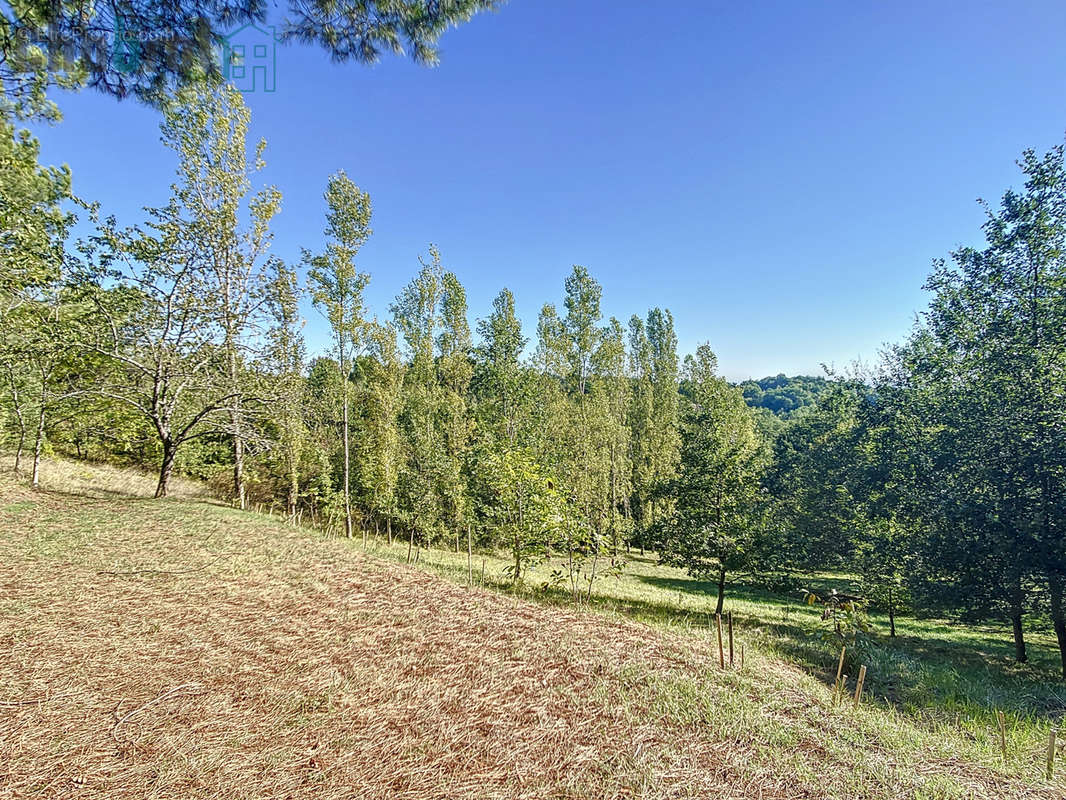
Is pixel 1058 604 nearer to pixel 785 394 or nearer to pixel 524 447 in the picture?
pixel 524 447

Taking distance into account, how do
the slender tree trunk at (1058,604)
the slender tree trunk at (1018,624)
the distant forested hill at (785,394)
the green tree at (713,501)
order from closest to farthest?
the slender tree trunk at (1058,604) → the slender tree trunk at (1018,624) → the green tree at (713,501) → the distant forested hill at (785,394)

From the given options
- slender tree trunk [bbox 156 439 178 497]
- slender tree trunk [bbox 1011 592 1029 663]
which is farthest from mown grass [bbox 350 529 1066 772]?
slender tree trunk [bbox 156 439 178 497]

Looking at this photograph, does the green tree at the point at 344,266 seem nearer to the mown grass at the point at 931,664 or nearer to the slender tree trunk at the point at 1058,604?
the mown grass at the point at 931,664

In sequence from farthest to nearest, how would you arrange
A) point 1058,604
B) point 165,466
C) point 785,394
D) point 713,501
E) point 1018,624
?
point 785,394 < point 713,501 < point 165,466 < point 1018,624 < point 1058,604

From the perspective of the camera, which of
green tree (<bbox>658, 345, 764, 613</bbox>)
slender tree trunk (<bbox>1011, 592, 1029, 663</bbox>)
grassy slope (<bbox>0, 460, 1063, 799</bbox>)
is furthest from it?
green tree (<bbox>658, 345, 764, 613</bbox>)

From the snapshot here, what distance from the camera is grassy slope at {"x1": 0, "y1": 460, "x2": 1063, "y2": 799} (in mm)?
2633

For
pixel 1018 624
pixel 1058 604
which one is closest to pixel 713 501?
pixel 1058 604

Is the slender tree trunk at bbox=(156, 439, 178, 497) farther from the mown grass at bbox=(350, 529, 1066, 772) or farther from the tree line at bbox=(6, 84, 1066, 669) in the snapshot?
the mown grass at bbox=(350, 529, 1066, 772)

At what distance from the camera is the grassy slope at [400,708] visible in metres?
2.63

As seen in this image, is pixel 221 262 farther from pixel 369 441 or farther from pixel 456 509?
pixel 456 509

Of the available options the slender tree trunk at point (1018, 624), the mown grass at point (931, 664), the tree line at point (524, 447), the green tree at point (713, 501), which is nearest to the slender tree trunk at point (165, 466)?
the tree line at point (524, 447)

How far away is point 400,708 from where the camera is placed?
337cm

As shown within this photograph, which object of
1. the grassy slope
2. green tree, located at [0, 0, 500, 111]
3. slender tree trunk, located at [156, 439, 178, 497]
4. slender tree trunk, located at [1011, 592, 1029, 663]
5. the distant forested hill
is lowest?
slender tree trunk, located at [1011, 592, 1029, 663]

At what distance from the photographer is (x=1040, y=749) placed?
3.64 meters
